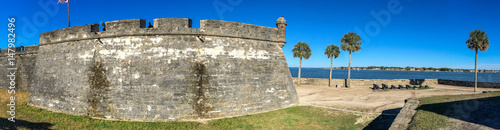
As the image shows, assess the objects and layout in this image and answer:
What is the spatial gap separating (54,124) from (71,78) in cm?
254

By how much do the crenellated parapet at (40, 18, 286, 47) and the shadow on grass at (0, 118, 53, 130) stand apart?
418 cm

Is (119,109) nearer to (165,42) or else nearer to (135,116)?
(135,116)

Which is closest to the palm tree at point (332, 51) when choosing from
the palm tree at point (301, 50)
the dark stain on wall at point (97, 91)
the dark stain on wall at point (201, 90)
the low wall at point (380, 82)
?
the palm tree at point (301, 50)

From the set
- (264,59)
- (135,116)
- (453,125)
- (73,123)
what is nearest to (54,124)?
(73,123)

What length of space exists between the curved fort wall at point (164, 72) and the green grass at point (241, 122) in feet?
1.64

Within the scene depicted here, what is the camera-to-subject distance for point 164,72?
9039mm

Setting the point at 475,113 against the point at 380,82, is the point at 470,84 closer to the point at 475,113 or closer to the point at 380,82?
the point at 380,82

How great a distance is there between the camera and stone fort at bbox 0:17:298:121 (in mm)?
8969

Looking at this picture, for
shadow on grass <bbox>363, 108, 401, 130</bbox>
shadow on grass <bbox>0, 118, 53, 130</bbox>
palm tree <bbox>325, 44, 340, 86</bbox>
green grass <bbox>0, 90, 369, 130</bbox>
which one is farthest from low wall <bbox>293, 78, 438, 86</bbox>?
shadow on grass <bbox>0, 118, 53, 130</bbox>

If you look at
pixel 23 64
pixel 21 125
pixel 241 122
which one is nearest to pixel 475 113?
pixel 241 122

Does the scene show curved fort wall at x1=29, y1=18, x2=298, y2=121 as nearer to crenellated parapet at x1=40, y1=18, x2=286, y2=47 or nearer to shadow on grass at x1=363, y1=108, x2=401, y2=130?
crenellated parapet at x1=40, y1=18, x2=286, y2=47

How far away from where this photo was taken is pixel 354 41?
2602 centimetres

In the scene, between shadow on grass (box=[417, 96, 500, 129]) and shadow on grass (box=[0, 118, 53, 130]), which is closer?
shadow on grass (box=[417, 96, 500, 129])

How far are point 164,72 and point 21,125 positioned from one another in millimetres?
6241
